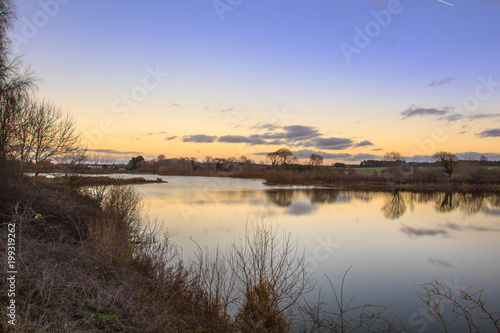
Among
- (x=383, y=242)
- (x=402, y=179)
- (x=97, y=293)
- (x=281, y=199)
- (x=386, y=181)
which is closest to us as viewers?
(x=97, y=293)

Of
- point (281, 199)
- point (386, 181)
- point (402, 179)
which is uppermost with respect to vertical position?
point (402, 179)

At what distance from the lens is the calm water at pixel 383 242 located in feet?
25.6

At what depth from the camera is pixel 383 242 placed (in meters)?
12.8

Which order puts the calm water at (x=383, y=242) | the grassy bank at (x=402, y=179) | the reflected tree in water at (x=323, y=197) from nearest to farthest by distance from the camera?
the calm water at (x=383, y=242) → the reflected tree in water at (x=323, y=197) → the grassy bank at (x=402, y=179)

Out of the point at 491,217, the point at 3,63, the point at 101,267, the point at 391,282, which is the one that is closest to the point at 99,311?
the point at 101,267

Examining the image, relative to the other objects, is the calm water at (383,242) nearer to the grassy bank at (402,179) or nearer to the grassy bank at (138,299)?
the grassy bank at (138,299)

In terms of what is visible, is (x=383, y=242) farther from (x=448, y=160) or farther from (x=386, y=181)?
(x=448, y=160)

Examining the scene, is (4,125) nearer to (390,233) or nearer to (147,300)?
(147,300)

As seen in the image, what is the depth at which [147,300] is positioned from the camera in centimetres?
523

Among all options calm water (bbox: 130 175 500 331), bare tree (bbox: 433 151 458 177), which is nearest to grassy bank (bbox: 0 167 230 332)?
calm water (bbox: 130 175 500 331)

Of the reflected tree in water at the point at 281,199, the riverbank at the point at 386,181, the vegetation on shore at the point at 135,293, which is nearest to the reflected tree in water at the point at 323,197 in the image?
the reflected tree in water at the point at 281,199

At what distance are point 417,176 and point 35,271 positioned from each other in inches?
1990

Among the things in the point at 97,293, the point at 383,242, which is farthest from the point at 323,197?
the point at 97,293

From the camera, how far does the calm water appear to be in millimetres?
7809
